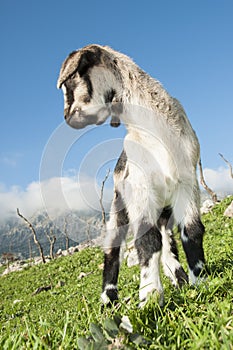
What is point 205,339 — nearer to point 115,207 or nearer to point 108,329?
point 108,329

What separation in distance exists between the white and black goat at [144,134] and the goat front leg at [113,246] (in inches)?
22.4

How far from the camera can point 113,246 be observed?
5.10 metres

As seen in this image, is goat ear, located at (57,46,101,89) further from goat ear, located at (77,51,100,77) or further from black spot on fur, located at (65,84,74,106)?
black spot on fur, located at (65,84,74,106)

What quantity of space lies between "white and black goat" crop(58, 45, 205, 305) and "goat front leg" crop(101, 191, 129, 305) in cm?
57

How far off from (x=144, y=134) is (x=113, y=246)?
1.73 metres

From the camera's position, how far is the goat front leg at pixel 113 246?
491 cm

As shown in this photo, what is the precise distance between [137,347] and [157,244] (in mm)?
1758

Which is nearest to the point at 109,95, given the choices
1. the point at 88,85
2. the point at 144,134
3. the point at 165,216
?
the point at 88,85

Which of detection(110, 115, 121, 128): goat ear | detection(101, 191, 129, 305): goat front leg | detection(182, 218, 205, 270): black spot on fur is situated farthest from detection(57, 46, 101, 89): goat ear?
detection(182, 218, 205, 270): black spot on fur

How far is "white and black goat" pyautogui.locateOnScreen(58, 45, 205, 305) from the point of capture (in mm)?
4039

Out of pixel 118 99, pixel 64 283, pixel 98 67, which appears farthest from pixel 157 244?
pixel 64 283

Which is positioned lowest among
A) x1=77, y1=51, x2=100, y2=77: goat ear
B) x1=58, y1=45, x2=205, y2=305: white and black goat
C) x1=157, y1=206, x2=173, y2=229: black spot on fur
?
x1=157, y1=206, x2=173, y2=229: black spot on fur

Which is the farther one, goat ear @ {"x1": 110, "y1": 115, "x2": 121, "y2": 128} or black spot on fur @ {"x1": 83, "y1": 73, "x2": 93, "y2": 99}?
goat ear @ {"x1": 110, "y1": 115, "x2": 121, "y2": 128}

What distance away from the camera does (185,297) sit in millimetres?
3166
